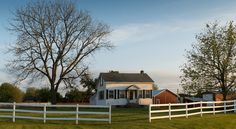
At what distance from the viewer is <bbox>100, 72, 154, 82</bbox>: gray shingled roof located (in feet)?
192

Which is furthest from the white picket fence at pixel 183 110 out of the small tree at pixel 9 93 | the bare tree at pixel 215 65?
the small tree at pixel 9 93

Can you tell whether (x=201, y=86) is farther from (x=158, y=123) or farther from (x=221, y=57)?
(x=158, y=123)

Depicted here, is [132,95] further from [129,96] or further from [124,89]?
[124,89]

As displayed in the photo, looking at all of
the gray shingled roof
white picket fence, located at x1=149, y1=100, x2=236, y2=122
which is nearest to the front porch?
the gray shingled roof

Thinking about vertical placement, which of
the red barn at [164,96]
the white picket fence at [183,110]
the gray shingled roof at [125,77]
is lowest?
the white picket fence at [183,110]

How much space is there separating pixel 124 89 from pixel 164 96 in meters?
10.7

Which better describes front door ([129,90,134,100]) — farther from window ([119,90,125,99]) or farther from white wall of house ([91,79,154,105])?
window ([119,90,125,99])

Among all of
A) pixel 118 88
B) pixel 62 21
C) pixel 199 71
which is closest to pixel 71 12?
pixel 62 21

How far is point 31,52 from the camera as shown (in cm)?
4900

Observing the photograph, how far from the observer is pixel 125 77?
6016 centimetres

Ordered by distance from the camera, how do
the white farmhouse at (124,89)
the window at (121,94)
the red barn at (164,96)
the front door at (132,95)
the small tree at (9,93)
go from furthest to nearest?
the small tree at (9,93), the red barn at (164,96), the front door at (132,95), the window at (121,94), the white farmhouse at (124,89)

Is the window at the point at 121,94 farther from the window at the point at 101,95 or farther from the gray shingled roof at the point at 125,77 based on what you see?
the window at the point at 101,95

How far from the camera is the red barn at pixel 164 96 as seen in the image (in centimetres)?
6519

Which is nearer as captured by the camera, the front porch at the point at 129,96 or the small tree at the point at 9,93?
the front porch at the point at 129,96
